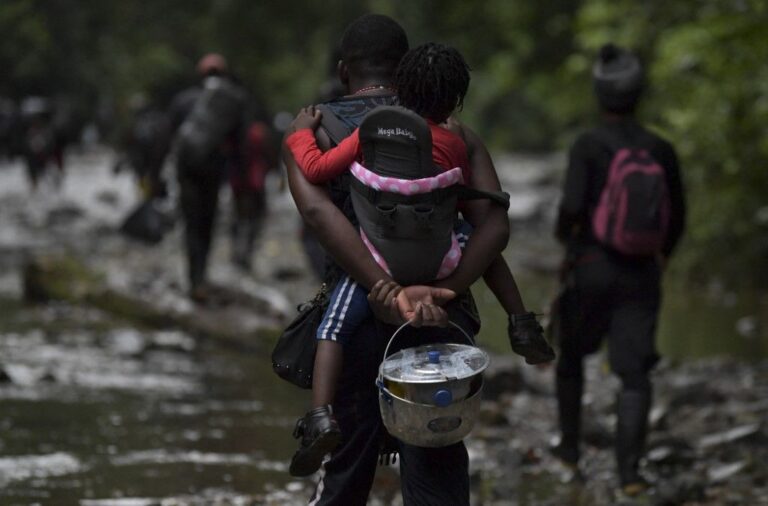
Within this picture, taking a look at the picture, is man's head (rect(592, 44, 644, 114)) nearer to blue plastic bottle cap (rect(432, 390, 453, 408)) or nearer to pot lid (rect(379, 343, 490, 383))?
pot lid (rect(379, 343, 490, 383))

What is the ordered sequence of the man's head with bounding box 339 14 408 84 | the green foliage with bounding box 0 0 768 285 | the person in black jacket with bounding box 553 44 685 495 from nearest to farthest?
the man's head with bounding box 339 14 408 84, the person in black jacket with bounding box 553 44 685 495, the green foliage with bounding box 0 0 768 285

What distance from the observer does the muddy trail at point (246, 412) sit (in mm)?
6961

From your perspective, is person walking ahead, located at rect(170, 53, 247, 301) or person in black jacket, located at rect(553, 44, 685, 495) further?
person walking ahead, located at rect(170, 53, 247, 301)

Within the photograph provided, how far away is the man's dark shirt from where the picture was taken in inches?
273

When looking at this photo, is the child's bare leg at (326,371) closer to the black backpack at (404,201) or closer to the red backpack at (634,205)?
the black backpack at (404,201)

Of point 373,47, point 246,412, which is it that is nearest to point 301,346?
point 373,47

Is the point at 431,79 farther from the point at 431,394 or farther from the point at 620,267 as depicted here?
the point at 620,267

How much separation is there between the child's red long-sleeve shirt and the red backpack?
2.47 metres

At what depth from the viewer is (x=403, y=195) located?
13.7 ft

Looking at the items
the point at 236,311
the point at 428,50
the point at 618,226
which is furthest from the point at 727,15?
the point at 428,50

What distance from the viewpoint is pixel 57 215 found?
27469 millimetres

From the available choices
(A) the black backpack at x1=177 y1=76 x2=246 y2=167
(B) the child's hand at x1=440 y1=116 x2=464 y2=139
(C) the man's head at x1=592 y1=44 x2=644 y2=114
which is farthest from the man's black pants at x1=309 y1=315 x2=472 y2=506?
(A) the black backpack at x1=177 y1=76 x2=246 y2=167

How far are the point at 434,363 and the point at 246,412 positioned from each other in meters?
5.13

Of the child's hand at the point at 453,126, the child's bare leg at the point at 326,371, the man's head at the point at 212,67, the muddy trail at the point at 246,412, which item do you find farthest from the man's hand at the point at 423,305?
the man's head at the point at 212,67
